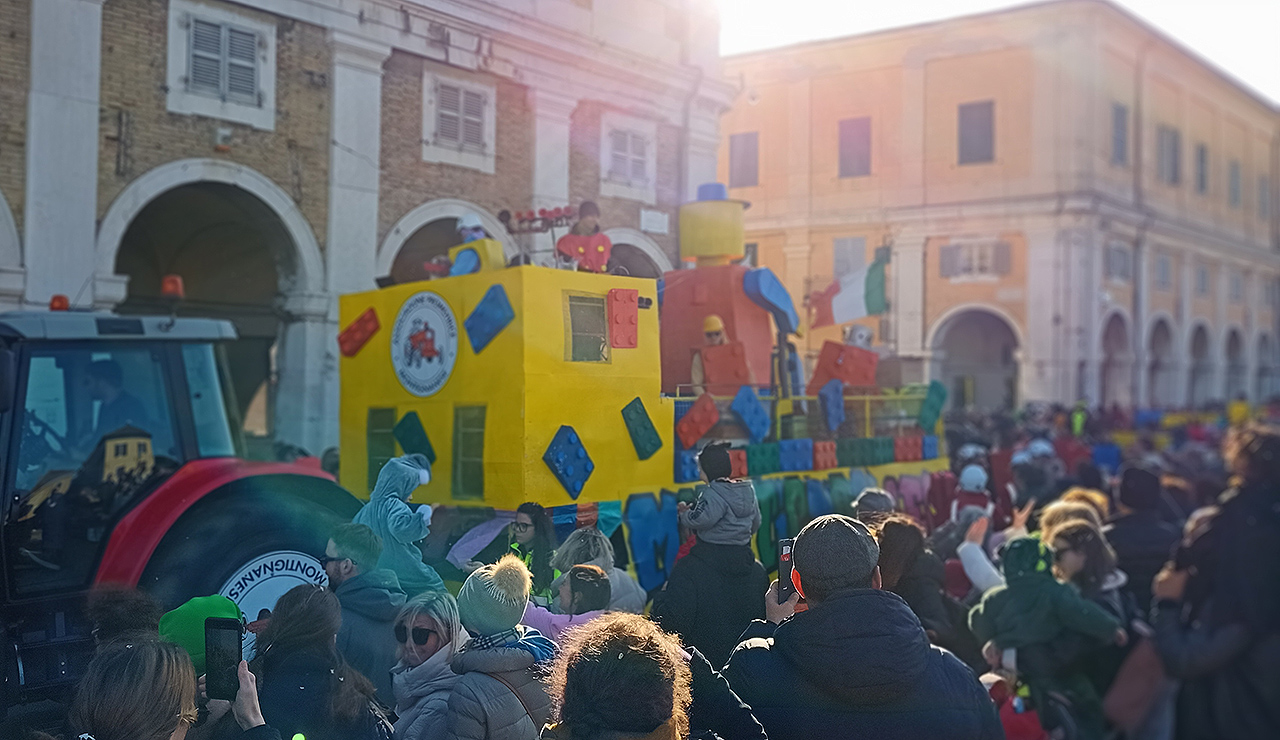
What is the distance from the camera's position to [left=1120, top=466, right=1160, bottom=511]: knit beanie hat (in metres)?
6.50

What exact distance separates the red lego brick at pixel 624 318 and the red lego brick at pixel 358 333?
1658 millimetres

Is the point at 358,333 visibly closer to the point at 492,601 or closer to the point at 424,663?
the point at 424,663

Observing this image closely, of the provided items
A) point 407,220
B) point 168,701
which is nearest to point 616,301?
point 407,220

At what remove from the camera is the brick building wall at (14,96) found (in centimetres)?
427

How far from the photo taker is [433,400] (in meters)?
5.59

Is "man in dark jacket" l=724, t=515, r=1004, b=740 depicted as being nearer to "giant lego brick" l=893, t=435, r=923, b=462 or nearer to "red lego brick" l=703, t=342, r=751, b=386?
"red lego brick" l=703, t=342, r=751, b=386

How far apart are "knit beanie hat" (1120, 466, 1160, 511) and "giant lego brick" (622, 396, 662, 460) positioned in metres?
3.32

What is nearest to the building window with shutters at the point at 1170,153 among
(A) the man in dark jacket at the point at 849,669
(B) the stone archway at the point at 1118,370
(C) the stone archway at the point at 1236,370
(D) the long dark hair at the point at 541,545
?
(B) the stone archway at the point at 1118,370

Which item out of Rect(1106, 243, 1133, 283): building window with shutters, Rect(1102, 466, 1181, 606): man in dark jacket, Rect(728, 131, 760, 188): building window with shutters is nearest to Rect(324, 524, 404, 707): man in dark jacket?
Rect(1102, 466, 1181, 606): man in dark jacket

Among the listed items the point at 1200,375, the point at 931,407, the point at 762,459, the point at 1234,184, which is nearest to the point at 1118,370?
the point at 1234,184

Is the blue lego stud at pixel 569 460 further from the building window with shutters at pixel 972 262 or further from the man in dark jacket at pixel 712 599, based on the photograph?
the building window with shutters at pixel 972 262

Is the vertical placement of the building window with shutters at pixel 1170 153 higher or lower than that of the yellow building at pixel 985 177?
higher

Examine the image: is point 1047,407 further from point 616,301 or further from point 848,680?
point 848,680

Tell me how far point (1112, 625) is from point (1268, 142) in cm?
3514
